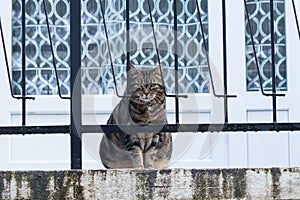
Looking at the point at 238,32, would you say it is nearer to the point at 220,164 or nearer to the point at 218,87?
the point at 218,87

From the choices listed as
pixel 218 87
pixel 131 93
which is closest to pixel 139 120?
pixel 131 93

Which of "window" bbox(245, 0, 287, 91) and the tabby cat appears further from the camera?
"window" bbox(245, 0, 287, 91)

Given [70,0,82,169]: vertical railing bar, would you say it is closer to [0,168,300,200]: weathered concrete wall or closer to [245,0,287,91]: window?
[0,168,300,200]: weathered concrete wall

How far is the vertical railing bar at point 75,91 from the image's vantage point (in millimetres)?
2375

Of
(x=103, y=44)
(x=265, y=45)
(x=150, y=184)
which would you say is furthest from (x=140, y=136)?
(x=265, y=45)

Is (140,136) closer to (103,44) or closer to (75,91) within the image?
(75,91)

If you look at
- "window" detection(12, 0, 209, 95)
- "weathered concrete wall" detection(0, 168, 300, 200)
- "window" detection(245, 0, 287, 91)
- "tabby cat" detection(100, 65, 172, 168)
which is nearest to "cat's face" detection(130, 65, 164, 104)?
"tabby cat" detection(100, 65, 172, 168)

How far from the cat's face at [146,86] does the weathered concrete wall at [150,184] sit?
135cm

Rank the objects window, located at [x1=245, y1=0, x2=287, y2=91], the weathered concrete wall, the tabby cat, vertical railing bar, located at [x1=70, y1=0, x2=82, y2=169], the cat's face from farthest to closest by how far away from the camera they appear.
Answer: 1. window, located at [x1=245, y1=0, x2=287, y2=91]
2. the cat's face
3. the tabby cat
4. vertical railing bar, located at [x1=70, y1=0, x2=82, y2=169]
5. the weathered concrete wall

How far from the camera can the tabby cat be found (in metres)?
3.45

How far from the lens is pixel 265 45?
177 inches

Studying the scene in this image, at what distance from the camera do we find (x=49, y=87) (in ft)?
14.9

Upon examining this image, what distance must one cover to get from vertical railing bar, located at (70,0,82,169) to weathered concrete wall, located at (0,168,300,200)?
0.16 m

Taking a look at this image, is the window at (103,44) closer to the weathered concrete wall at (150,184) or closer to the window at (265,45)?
the window at (265,45)
